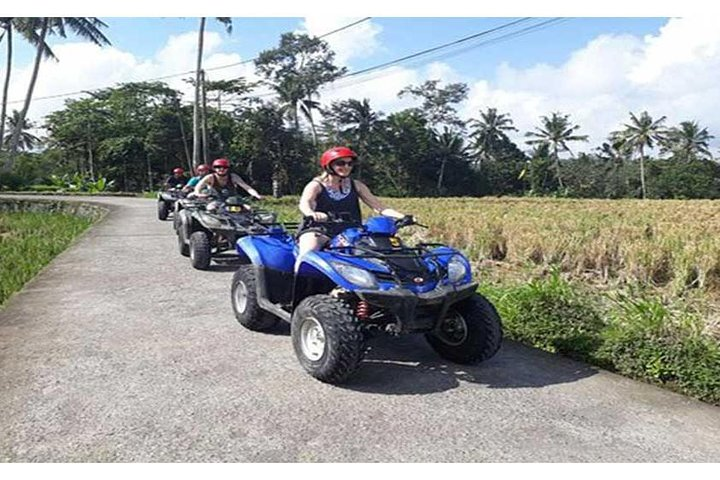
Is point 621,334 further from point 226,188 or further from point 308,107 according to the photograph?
point 308,107

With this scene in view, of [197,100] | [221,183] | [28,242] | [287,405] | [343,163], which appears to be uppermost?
[197,100]

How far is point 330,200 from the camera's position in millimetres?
4859

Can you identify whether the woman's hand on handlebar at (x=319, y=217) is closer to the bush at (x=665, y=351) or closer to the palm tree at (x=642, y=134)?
the bush at (x=665, y=351)

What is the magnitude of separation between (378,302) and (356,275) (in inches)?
9.1

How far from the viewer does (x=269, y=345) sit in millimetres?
4926

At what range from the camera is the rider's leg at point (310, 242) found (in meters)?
4.43

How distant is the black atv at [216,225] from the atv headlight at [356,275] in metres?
3.83

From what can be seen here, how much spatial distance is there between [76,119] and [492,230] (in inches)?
1444

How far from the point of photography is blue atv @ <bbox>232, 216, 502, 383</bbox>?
3883 mm

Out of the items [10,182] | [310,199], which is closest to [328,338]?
[310,199]

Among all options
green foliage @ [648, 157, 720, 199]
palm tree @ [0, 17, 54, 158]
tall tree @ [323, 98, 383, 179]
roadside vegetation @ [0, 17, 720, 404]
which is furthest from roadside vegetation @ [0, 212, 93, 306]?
green foliage @ [648, 157, 720, 199]

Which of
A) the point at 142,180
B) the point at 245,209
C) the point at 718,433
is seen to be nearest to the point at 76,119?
the point at 142,180

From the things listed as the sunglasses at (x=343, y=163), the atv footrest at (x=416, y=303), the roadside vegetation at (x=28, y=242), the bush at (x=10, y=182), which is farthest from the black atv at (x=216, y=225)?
the bush at (x=10, y=182)

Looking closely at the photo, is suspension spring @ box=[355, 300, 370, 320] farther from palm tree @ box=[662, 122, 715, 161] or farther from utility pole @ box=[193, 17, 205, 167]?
palm tree @ box=[662, 122, 715, 161]
